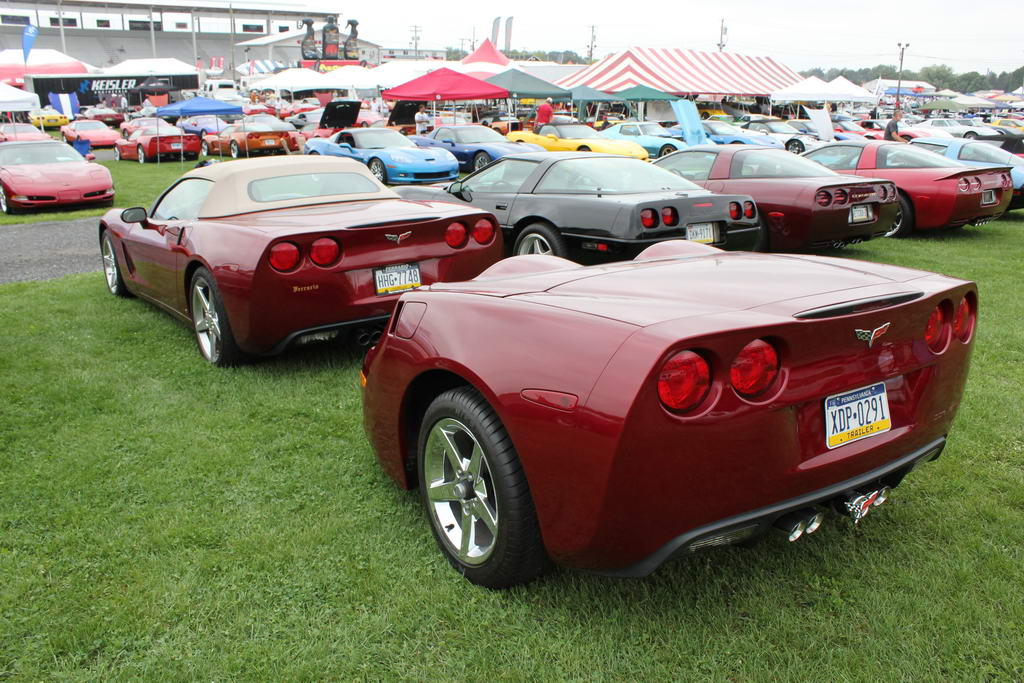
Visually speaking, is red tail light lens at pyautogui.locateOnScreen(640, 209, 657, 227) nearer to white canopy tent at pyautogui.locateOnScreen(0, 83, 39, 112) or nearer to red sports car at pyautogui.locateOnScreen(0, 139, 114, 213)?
red sports car at pyautogui.locateOnScreen(0, 139, 114, 213)

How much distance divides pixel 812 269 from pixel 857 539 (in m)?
0.99

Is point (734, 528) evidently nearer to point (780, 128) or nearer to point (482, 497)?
point (482, 497)

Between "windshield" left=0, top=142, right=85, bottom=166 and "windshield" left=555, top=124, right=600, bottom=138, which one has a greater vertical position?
"windshield" left=555, top=124, right=600, bottom=138

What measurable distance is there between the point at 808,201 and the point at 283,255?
5672 millimetres

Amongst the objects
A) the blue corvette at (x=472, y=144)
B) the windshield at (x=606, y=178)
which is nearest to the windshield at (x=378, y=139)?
the blue corvette at (x=472, y=144)

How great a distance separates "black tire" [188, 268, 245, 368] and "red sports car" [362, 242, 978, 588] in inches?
96.3

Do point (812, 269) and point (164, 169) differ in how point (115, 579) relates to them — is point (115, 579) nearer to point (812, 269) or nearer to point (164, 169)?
point (812, 269)

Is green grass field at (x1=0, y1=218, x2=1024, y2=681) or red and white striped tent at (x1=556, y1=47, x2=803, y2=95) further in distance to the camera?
red and white striped tent at (x1=556, y1=47, x2=803, y2=95)

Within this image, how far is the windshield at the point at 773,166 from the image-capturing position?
8.76 m

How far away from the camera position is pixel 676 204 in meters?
6.71

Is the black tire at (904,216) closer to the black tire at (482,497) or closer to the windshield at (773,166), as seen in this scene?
the windshield at (773,166)

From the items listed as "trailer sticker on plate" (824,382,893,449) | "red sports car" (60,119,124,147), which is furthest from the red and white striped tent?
"trailer sticker on plate" (824,382,893,449)

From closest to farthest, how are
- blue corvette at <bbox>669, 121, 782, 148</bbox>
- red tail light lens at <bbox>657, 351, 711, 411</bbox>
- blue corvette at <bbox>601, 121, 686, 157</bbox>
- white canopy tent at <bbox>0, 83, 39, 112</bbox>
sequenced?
red tail light lens at <bbox>657, 351, 711, 411</bbox> → white canopy tent at <bbox>0, 83, 39, 112</bbox> → blue corvette at <bbox>601, 121, 686, 157</bbox> → blue corvette at <bbox>669, 121, 782, 148</bbox>

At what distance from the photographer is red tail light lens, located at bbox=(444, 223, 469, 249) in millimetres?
5043
